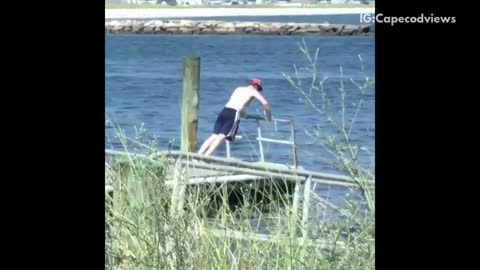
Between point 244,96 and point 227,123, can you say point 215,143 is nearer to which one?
point 227,123

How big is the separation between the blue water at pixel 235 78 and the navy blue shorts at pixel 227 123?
0.04 metres

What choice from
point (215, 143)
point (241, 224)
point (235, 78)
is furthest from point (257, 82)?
point (215, 143)

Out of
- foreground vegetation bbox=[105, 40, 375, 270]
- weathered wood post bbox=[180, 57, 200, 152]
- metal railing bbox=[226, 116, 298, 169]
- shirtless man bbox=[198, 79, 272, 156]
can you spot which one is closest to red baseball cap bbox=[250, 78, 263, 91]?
shirtless man bbox=[198, 79, 272, 156]

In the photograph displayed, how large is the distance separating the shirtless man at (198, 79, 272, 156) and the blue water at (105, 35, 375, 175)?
3 centimetres

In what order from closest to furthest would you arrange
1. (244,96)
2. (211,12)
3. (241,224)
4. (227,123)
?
(211,12)
(241,224)
(244,96)
(227,123)

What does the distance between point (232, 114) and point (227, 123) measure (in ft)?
0.52

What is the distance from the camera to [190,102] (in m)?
4.02

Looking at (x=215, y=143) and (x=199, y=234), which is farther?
(x=215, y=143)

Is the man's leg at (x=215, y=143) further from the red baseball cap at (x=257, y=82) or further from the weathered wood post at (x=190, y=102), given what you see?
the red baseball cap at (x=257, y=82)

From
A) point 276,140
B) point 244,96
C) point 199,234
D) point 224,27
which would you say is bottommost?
point 199,234

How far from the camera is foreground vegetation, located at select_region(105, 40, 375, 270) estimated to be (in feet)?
7.48

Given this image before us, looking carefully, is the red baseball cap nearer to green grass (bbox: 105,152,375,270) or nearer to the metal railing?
the metal railing
